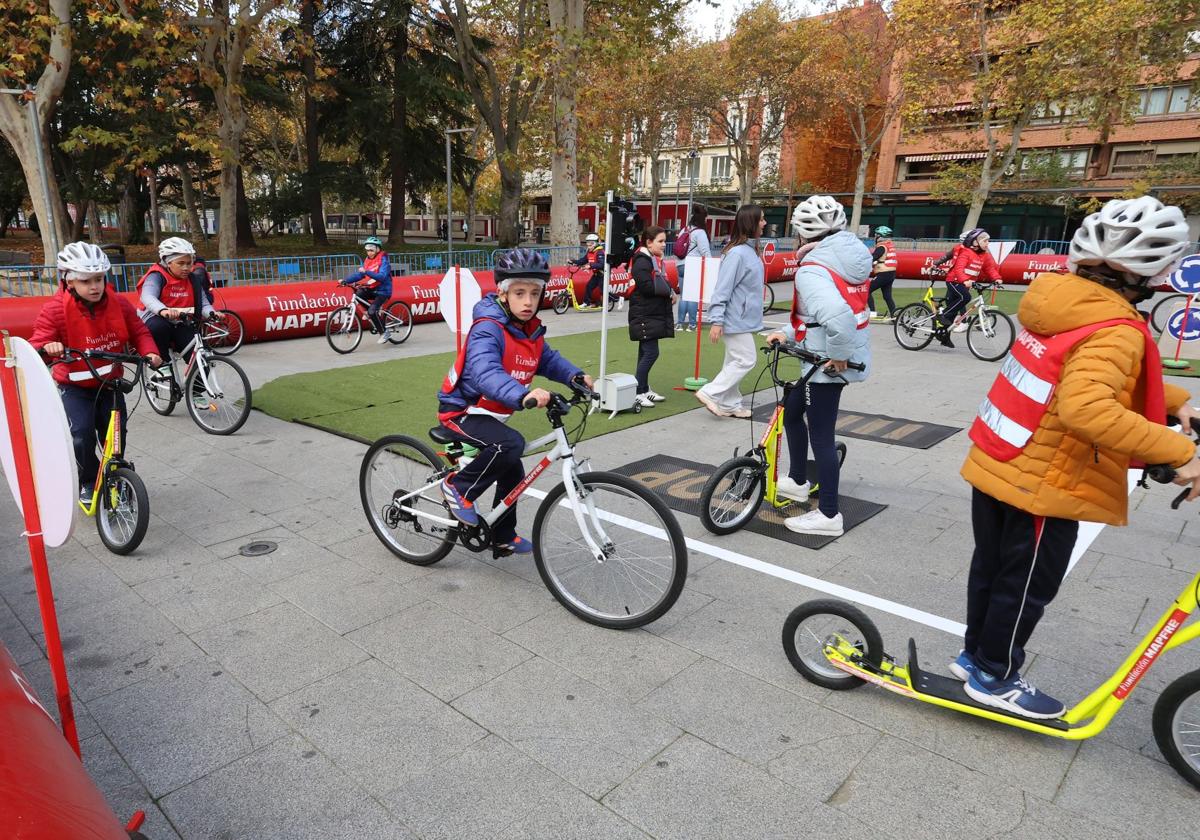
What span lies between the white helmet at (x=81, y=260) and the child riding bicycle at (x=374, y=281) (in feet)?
22.5

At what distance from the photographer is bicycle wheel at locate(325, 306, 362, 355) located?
37.9 feet

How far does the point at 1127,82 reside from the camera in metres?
26.5

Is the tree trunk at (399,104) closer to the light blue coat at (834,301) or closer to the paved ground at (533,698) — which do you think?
the paved ground at (533,698)

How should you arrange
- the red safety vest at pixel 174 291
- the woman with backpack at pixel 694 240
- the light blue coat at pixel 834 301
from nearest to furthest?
the light blue coat at pixel 834 301 < the red safety vest at pixel 174 291 < the woman with backpack at pixel 694 240

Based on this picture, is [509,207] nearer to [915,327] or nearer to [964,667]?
[915,327]

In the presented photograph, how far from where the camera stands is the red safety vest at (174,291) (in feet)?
24.0

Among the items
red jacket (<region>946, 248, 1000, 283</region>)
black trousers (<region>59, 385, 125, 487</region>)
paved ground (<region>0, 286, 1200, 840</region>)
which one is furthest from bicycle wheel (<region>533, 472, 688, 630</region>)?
red jacket (<region>946, 248, 1000, 283</region>)

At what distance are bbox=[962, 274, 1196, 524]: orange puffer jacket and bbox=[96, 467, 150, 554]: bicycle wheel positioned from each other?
14.7 feet

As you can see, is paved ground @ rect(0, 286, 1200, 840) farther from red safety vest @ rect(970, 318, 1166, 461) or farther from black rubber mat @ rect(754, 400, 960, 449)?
black rubber mat @ rect(754, 400, 960, 449)

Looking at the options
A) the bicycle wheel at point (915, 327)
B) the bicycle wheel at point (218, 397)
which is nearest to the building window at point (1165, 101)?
the bicycle wheel at point (915, 327)

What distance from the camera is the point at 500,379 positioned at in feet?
11.5

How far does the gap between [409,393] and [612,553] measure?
5738 millimetres

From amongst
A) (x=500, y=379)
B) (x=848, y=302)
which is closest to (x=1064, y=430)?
A: (x=848, y=302)

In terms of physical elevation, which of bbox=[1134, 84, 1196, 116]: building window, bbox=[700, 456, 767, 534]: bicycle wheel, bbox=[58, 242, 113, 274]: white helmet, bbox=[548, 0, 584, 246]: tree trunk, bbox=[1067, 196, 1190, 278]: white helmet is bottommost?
bbox=[700, 456, 767, 534]: bicycle wheel
